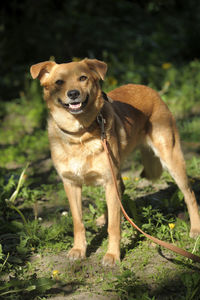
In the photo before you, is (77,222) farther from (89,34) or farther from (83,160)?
(89,34)

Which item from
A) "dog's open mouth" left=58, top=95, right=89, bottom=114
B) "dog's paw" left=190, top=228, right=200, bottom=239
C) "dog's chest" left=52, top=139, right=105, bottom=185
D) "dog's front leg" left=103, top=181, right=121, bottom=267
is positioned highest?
"dog's open mouth" left=58, top=95, right=89, bottom=114

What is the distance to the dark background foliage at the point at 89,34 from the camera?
904 cm

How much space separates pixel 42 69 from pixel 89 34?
755 centimetres

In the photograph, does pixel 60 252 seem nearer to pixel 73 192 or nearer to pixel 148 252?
pixel 73 192

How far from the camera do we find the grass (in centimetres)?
284

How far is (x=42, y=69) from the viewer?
347 cm

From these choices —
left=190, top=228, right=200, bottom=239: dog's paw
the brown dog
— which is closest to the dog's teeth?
the brown dog

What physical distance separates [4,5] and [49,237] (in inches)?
316

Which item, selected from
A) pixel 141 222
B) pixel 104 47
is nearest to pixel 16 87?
pixel 104 47

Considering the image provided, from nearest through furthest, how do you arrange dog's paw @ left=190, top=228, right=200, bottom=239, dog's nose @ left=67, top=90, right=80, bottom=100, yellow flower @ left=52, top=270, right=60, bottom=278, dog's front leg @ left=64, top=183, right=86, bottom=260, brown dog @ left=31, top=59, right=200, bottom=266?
1. yellow flower @ left=52, top=270, right=60, bottom=278
2. dog's nose @ left=67, top=90, right=80, bottom=100
3. brown dog @ left=31, top=59, right=200, bottom=266
4. dog's front leg @ left=64, top=183, right=86, bottom=260
5. dog's paw @ left=190, top=228, right=200, bottom=239

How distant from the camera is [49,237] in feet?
11.9

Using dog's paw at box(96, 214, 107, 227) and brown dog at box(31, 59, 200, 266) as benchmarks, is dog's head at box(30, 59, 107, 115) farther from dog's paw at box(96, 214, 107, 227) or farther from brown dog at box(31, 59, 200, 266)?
dog's paw at box(96, 214, 107, 227)

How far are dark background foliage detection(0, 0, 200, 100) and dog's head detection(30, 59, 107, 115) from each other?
4.77 m

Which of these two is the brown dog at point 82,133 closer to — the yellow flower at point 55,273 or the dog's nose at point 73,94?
the dog's nose at point 73,94
